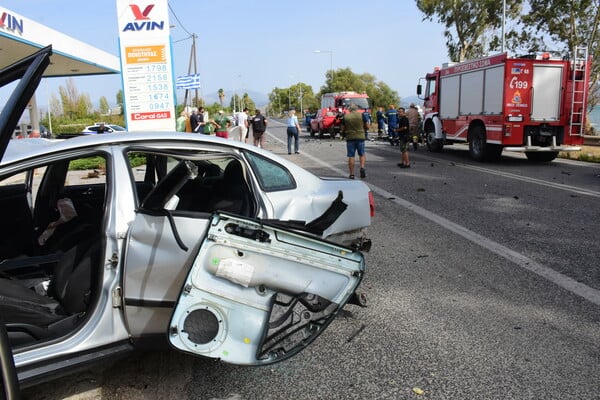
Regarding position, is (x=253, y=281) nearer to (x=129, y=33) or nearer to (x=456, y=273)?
(x=456, y=273)

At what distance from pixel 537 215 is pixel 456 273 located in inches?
124

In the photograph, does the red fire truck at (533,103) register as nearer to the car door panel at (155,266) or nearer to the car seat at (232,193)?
the car seat at (232,193)

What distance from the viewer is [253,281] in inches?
102

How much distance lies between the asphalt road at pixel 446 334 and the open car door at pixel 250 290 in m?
0.41

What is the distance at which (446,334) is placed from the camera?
3.55m

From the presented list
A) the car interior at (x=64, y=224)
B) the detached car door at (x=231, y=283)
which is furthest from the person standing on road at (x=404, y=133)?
the detached car door at (x=231, y=283)

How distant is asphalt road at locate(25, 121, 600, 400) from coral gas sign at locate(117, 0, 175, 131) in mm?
7155

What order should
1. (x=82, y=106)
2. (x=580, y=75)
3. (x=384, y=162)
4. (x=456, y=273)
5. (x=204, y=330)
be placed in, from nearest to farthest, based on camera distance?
(x=204, y=330) < (x=456, y=273) < (x=580, y=75) < (x=384, y=162) < (x=82, y=106)

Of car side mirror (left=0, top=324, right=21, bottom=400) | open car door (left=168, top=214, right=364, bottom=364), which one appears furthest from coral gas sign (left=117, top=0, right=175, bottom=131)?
car side mirror (left=0, top=324, right=21, bottom=400)

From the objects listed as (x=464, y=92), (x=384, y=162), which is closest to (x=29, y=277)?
(x=384, y=162)

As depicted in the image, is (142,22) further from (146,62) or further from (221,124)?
(221,124)

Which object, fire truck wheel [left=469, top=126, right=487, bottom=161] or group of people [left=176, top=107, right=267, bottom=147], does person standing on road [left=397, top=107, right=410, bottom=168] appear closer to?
fire truck wheel [left=469, top=126, right=487, bottom=161]

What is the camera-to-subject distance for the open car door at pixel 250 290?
99.7 inches

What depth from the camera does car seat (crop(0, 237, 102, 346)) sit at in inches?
106
